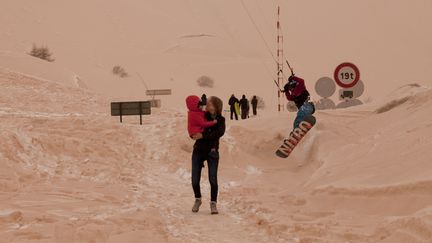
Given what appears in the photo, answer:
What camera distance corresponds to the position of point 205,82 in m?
41.1

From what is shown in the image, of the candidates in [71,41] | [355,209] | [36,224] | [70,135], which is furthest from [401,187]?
[71,41]

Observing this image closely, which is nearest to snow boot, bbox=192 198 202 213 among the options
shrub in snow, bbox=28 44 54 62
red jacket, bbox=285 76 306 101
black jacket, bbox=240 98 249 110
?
red jacket, bbox=285 76 306 101

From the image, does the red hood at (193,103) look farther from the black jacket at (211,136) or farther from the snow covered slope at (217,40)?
the snow covered slope at (217,40)

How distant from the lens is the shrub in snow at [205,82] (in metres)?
41.0

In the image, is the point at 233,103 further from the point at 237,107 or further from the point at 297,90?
the point at 297,90

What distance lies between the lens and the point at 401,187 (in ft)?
22.4

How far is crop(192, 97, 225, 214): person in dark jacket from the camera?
7918 millimetres

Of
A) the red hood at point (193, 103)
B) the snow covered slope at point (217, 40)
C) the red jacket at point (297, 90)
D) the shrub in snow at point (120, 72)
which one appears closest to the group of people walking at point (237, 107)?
the red jacket at point (297, 90)

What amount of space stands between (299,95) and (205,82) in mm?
31307

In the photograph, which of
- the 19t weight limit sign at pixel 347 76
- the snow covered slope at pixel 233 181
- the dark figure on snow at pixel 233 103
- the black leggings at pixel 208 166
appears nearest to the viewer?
the snow covered slope at pixel 233 181

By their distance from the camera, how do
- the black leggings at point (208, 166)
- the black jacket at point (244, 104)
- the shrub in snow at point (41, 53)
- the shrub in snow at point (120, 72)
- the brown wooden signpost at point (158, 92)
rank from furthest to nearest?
the shrub in snow at point (120, 72), the shrub in snow at point (41, 53), the brown wooden signpost at point (158, 92), the black jacket at point (244, 104), the black leggings at point (208, 166)

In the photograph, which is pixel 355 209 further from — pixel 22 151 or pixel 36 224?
pixel 22 151

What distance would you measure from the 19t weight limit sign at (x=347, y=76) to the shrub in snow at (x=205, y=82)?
27607 mm

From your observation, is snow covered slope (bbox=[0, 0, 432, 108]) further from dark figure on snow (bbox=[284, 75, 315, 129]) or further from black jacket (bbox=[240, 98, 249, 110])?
dark figure on snow (bbox=[284, 75, 315, 129])
